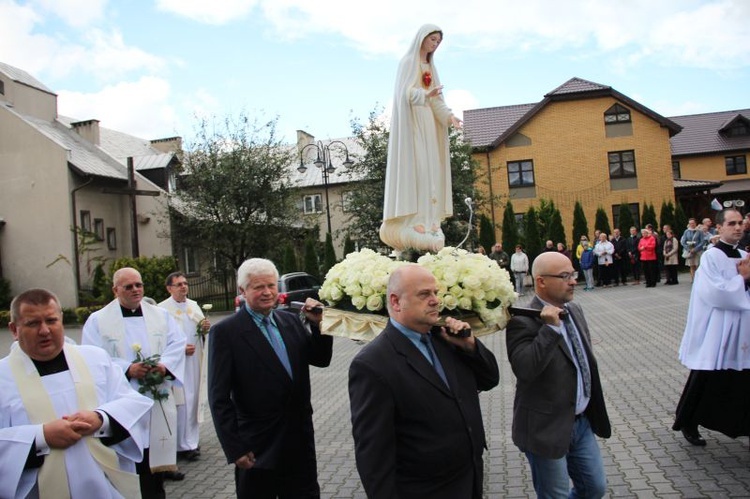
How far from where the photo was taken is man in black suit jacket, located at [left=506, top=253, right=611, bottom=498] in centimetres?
371

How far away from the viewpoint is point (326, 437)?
7.78m

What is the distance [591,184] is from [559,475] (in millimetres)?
36387

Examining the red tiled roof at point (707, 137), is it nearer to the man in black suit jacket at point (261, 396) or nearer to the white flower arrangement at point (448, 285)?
the white flower arrangement at point (448, 285)

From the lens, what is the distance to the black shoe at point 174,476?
6582mm

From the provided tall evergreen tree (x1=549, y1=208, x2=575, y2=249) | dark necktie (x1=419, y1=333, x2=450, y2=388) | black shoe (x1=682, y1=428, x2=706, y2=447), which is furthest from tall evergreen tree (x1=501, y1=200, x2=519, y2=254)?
dark necktie (x1=419, y1=333, x2=450, y2=388)

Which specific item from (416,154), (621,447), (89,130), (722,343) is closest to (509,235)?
(89,130)

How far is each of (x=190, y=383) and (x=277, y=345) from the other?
12.9 feet

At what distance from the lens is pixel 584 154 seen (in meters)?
37.7

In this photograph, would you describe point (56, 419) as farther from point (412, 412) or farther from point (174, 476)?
point (174, 476)

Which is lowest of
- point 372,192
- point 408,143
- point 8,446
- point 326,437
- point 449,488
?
point 326,437

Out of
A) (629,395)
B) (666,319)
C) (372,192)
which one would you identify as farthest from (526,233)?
(629,395)

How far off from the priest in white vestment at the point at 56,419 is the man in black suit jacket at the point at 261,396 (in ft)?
1.84

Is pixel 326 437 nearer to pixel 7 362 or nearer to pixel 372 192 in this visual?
pixel 7 362

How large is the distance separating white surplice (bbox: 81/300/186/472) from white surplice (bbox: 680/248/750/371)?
16.2 feet
